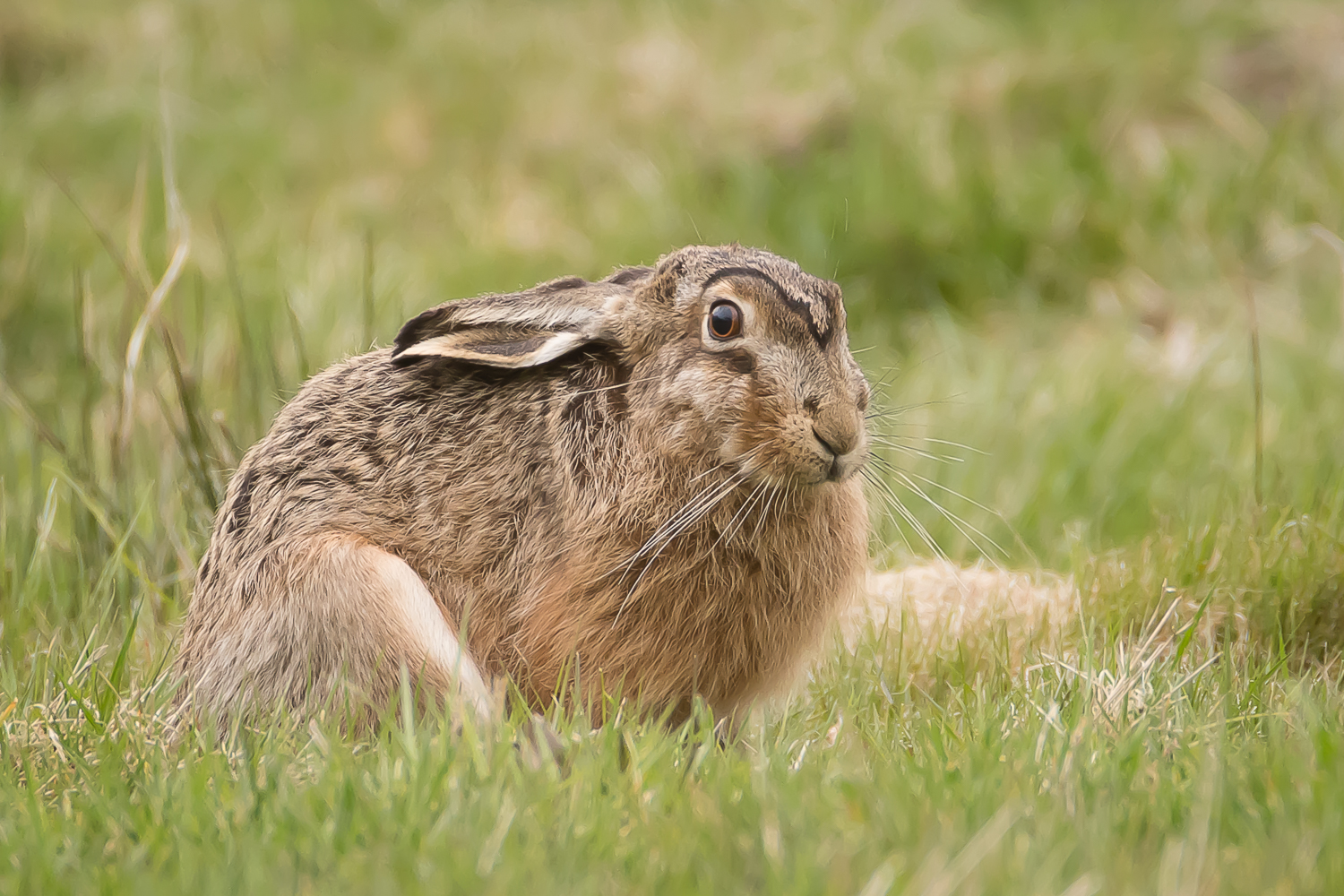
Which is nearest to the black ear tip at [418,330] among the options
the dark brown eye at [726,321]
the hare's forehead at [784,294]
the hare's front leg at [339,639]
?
the hare's front leg at [339,639]

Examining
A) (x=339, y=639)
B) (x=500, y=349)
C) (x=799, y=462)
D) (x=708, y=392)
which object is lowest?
(x=339, y=639)

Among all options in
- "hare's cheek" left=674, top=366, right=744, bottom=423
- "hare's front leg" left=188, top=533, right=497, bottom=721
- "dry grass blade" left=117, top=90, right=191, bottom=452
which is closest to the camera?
"hare's front leg" left=188, top=533, right=497, bottom=721

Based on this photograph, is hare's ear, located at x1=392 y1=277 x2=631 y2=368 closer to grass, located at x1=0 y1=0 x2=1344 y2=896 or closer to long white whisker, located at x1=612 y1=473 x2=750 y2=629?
long white whisker, located at x1=612 y1=473 x2=750 y2=629

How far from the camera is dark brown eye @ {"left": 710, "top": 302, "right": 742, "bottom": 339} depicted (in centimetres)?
346

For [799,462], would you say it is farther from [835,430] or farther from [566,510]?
[566,510]

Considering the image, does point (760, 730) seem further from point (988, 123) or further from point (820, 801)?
point (988, 123)

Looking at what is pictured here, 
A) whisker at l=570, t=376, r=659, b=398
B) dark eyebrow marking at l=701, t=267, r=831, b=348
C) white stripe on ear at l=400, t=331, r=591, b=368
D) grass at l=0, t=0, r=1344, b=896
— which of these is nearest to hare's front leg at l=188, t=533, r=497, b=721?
grass at l=0, t=0, r=1344, b=896

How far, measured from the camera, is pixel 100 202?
9.04 metres

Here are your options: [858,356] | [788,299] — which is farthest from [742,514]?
[858,356]

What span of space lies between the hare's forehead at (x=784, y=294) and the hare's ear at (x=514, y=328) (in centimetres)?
25

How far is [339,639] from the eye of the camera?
3.34 meters

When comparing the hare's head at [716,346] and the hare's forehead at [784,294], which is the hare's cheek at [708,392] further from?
the hare's forehead at [784,294]

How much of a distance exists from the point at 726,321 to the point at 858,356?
337 cm

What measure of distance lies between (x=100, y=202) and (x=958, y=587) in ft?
22.1
